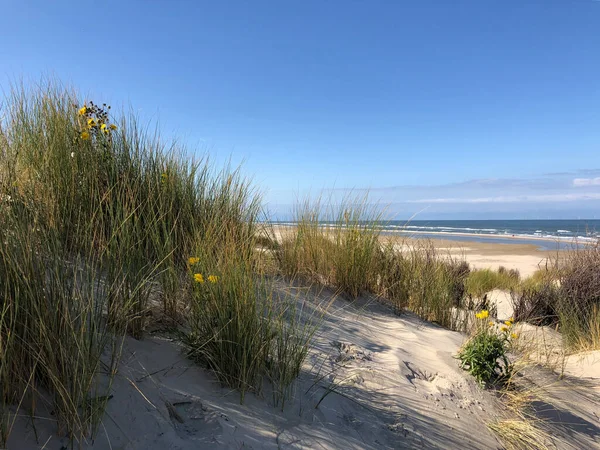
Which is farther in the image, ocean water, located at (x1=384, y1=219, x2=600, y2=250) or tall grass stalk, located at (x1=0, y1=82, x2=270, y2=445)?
ocean water, located at (x1=384, y1=219, x2=600, y2=250)

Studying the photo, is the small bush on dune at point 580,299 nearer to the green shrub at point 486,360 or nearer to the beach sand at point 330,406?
the beach sand at point 330,406

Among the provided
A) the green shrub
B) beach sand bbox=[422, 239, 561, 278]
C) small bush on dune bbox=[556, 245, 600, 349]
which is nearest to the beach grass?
the green shrub

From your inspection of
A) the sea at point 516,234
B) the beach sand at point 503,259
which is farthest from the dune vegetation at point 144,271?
the beach sand at point 503,259

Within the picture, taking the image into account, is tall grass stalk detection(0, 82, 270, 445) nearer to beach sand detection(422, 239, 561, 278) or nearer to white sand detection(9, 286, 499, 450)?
white sand detection(9, 286, 499, 450)

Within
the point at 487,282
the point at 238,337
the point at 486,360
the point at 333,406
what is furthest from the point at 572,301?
the point at 238,337

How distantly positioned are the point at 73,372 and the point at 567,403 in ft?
12.2

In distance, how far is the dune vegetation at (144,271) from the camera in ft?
5.19

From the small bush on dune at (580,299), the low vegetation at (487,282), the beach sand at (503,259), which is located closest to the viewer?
the small bush on dune at (580,299)

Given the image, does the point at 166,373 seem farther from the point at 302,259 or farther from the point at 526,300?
the point at 526,300

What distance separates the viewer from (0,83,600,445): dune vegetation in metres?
1.58

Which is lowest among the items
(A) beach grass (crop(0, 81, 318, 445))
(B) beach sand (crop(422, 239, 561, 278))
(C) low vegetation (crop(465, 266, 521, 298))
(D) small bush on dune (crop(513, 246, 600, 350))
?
(B) beach sand (crop(422, 239, 561, 278))

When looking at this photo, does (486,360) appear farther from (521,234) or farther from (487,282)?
(521,234)

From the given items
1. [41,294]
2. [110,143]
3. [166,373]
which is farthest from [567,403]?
[110,143]

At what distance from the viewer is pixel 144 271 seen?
2.64 metres
